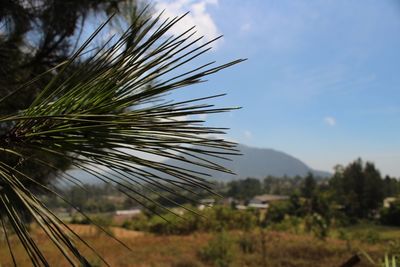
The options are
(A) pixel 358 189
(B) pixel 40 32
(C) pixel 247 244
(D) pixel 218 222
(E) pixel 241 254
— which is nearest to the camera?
(B) pixel 40 32

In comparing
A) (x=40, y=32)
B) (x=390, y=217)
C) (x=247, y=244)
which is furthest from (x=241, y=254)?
(x=390, y=217)

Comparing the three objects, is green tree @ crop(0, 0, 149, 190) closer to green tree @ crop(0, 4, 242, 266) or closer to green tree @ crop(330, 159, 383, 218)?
green tree @ crop(0, 4, 242, 266)

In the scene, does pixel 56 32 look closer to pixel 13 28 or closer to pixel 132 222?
pixel 13 28

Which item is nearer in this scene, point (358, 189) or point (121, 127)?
point (121, 127)

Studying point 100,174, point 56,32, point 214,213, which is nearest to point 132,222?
point 214,213

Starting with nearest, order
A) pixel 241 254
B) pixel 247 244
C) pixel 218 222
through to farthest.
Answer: pixel 241 254 < pixel 247 244 < pixel 218 222

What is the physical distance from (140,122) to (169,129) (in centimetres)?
5

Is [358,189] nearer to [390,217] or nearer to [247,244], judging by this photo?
[390,217]

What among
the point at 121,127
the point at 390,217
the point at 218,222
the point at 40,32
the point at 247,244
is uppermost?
the point at 40,32

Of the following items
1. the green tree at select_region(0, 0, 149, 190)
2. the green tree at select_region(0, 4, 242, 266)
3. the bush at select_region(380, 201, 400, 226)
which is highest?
the green tree at select_region(0, 0, 149, 190)

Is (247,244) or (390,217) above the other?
(247,244)

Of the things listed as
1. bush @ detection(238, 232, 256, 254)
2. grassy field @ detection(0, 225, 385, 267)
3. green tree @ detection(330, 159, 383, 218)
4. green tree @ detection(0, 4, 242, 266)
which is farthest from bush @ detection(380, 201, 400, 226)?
green tree @ detection(0, 4, 242, 266)

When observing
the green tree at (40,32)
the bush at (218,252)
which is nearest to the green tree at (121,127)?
the green tree at (40,32)

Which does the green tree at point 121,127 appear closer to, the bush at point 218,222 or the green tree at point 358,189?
the bush at point 218,222
